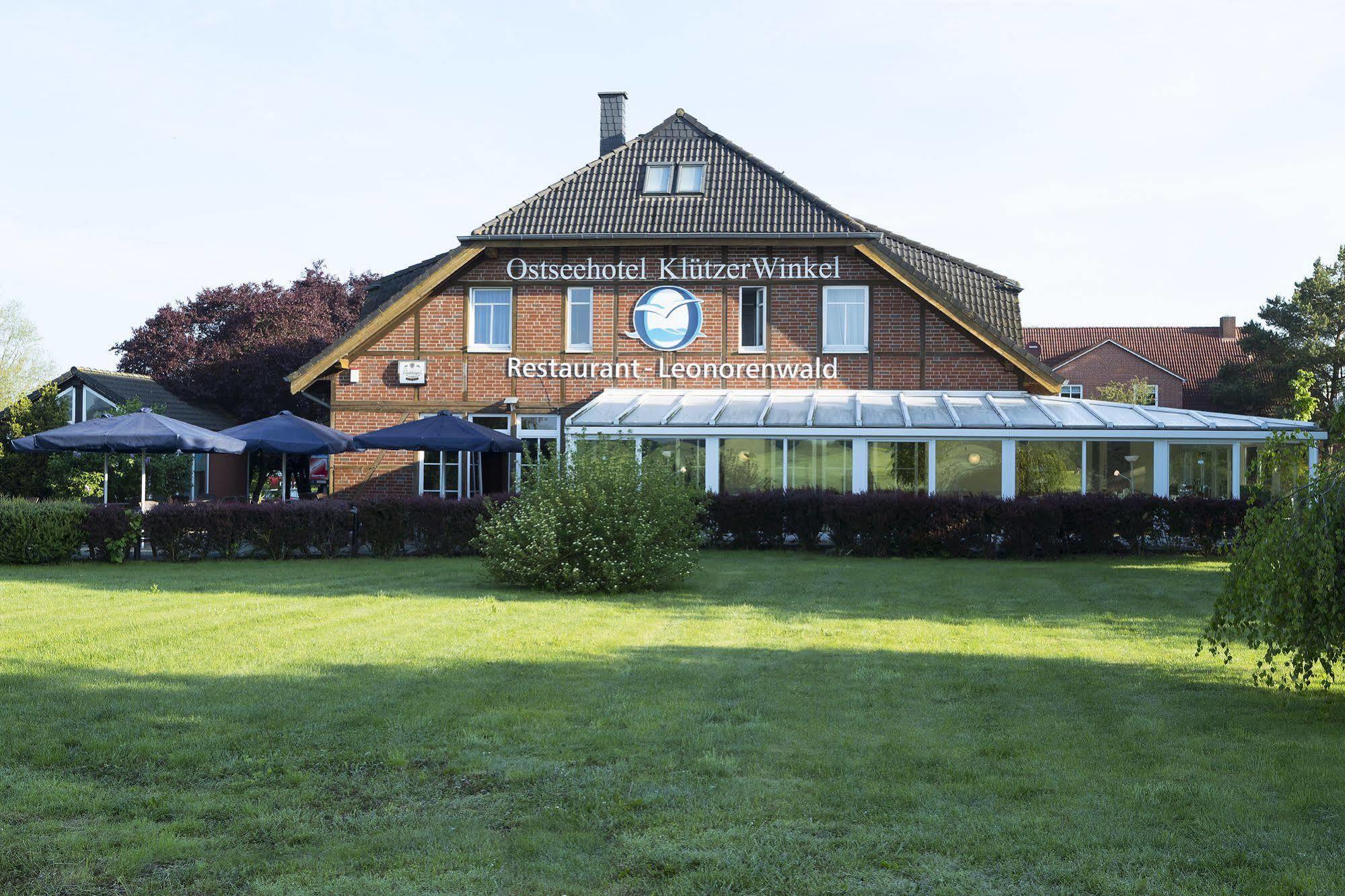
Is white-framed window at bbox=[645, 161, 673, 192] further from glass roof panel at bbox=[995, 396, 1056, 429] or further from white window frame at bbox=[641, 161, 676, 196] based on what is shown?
glass roof panel at bbox=[995, 396, 1056, 429]

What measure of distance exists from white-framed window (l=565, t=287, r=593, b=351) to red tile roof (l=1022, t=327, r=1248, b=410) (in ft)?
119

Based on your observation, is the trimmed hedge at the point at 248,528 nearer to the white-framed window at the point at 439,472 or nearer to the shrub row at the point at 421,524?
the shrub row at the point at 421,524

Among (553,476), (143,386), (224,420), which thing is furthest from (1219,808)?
(224,420)

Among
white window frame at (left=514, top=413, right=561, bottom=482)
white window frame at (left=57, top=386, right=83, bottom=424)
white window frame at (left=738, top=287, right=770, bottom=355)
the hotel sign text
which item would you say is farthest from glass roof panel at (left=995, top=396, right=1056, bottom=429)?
white window frame at (left=57, top=386, right=83, bottom=424)

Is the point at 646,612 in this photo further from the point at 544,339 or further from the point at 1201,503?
the point at 544,339

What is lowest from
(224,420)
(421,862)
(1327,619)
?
(421,862)

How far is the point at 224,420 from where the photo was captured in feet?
117

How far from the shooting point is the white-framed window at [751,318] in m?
22.2

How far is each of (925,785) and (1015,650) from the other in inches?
148

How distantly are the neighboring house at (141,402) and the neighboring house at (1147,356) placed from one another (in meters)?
33.3

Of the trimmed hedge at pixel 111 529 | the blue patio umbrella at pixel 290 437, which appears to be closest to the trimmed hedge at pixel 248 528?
the trimmed hedge at pixel 111 529

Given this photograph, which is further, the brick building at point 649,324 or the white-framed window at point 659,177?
the white-framed window at point 659,177

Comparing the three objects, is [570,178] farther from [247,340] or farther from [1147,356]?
[1147,356]

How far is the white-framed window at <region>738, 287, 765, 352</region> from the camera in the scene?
72.8 ft
